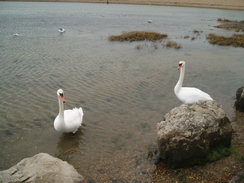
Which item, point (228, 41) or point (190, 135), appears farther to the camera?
point (228, 41)

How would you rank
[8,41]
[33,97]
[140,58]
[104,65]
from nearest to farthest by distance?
[33,97] → [104,65] → [140,58] → [8,41]

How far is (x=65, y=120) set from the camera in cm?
668

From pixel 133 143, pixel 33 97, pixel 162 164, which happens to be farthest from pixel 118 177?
pixel 33 97

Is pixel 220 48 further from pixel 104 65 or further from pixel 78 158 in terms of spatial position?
pixel 78 158

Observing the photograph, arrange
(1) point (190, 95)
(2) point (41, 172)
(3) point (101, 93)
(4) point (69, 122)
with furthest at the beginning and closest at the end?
1. (3) point (101, 93)
2. (1) point (190, 95)
3. (4) point (69, 122)
4. (2) point (41, 172)

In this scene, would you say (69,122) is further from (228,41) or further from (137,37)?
(228,41)

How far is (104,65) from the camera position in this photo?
13.6 m

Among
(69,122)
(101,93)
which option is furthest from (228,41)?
(69,122)

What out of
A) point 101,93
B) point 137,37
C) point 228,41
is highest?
point 137,37

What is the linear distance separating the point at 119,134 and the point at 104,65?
7585 millimetres

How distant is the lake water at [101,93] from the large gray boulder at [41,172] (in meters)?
0.76

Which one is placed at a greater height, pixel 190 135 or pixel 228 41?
pixel 228 41

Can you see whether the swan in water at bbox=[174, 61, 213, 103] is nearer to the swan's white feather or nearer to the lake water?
the lake water

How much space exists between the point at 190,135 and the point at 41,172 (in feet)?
10.8
